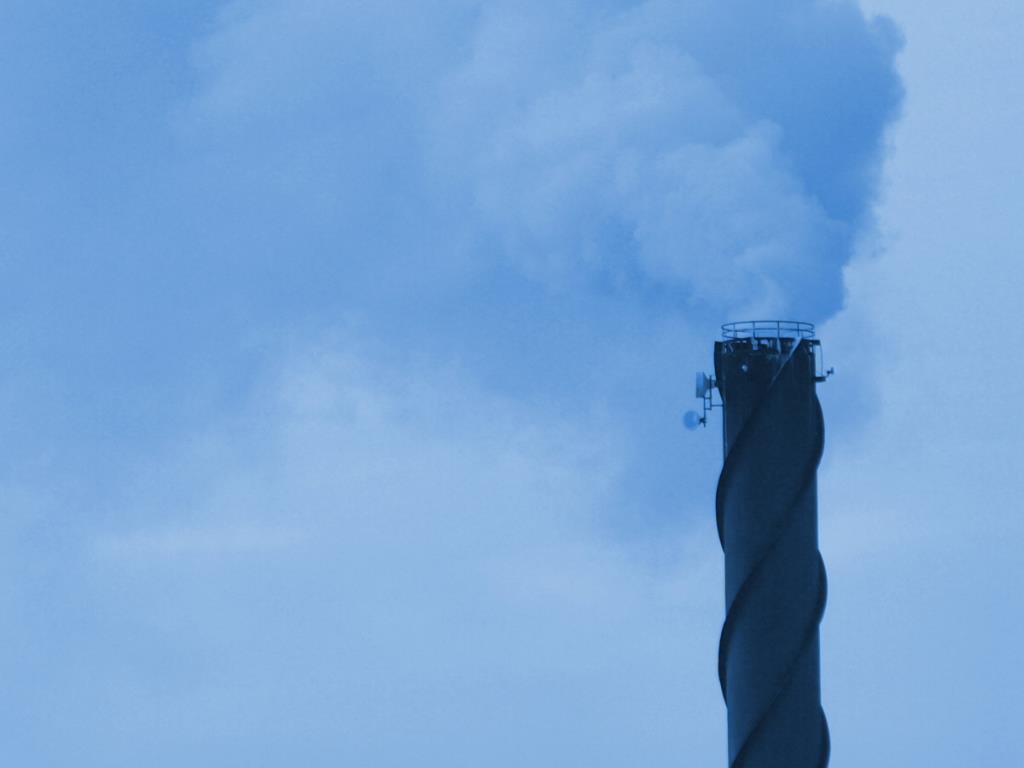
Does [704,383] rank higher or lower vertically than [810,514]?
higher

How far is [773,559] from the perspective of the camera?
29.4 m

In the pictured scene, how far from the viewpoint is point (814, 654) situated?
29.7 m

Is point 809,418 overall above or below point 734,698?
above

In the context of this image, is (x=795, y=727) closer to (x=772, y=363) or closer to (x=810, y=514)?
(x=810, y=514)

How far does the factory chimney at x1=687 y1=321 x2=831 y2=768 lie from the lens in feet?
96.2

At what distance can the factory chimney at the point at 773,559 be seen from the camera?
2931 centimetres

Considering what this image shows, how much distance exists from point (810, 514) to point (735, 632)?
283 centimetres

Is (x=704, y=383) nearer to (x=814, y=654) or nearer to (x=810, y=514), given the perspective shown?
(x=810, y=514)

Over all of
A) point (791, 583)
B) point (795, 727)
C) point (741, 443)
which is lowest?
point (795, 727)

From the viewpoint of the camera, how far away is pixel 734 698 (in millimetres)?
29875

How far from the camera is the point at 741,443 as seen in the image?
29797 millimetres

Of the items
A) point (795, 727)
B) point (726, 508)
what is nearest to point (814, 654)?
point (795, 727)

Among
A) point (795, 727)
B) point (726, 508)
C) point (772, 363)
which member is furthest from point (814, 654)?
point (772, 363)

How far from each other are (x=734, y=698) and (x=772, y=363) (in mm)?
6844
